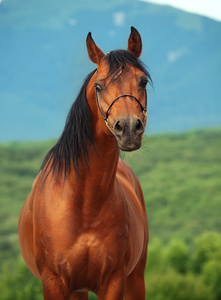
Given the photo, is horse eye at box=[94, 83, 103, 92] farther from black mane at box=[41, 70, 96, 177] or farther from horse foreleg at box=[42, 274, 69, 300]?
horse foreleg at box=[42, 274, 69, 300]

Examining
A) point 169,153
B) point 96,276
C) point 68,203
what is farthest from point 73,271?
point 169,153

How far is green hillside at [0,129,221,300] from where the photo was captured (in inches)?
374

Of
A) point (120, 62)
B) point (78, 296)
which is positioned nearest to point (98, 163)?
point (120, 62)

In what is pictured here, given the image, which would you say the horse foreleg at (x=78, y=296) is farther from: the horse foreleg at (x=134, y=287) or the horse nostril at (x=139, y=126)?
the horse nostril at (x=139, y=126)

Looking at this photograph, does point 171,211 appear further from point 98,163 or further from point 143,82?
point 143,82

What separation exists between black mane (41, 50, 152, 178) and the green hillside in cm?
35

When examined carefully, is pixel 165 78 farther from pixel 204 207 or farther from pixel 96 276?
pixel 96 276

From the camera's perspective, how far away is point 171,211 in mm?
15445

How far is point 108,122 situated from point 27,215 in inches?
47.7

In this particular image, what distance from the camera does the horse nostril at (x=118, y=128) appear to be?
2815mm

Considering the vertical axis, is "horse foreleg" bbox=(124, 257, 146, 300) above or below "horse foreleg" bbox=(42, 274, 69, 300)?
below

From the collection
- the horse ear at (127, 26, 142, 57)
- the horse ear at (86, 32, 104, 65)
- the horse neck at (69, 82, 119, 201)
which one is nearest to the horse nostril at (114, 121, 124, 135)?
the horse neck at (69, 82, 119, 201)

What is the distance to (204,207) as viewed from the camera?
1548cm

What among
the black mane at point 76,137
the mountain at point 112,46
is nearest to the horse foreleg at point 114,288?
the black mane at point 76,137
